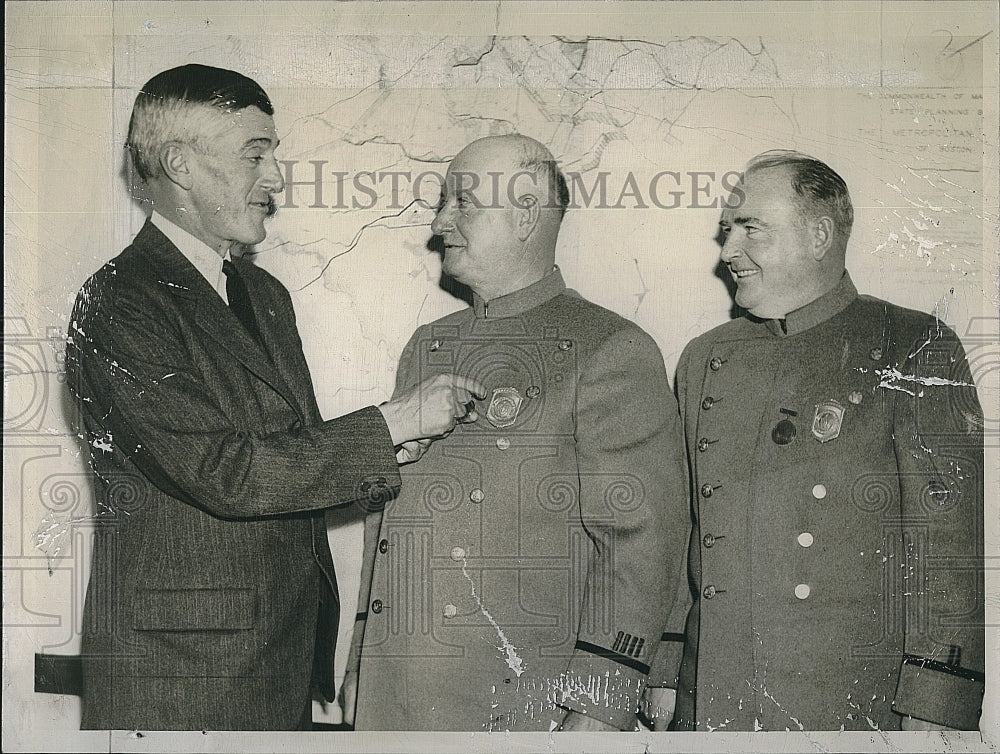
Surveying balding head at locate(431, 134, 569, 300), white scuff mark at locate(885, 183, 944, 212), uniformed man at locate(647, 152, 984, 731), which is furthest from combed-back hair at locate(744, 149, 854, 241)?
balding head at locate(431, 134, 569, 300)

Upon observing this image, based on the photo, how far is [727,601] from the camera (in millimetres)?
2023

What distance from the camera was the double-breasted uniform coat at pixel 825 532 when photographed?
2023mm

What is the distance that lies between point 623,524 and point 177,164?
112cm

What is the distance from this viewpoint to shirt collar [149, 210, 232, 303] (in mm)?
2051

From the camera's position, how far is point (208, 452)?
200 cm

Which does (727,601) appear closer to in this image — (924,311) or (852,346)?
(852,346)

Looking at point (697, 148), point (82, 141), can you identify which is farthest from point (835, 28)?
point (82, 141)

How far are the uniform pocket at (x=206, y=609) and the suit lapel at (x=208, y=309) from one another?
0.37 meters

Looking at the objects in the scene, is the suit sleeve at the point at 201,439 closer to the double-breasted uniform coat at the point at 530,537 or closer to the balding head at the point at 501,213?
the double-breasted uniform coat at the point at 530,537

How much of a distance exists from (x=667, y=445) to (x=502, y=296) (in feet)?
1.42

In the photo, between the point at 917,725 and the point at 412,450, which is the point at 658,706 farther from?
the point at 412,450

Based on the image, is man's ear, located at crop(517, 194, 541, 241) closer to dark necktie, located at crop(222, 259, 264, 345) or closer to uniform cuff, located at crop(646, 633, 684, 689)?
dark necktie, located at crop(222, 259, 264, 345)

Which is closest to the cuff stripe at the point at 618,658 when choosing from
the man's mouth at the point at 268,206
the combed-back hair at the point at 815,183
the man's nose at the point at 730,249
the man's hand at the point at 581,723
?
the man's hand at the point at 581,723

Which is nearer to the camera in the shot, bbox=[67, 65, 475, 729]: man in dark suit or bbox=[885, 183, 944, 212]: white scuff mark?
bbox=[67, 65, 475, 729]: man in dark suit
